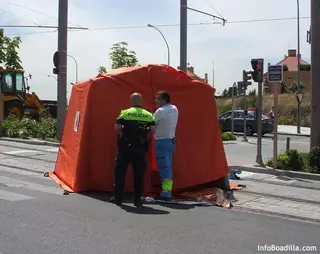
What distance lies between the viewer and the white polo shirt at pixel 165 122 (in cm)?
811

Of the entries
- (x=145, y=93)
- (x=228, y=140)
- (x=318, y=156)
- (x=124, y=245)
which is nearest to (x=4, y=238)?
(x=124, y=245)

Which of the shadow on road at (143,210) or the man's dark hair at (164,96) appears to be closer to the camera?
the shadow on road at (143,210)

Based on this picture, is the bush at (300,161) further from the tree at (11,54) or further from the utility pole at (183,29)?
the tree at (11,54)

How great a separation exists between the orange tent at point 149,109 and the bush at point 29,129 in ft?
37.8

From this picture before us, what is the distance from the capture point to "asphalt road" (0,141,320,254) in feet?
17.8

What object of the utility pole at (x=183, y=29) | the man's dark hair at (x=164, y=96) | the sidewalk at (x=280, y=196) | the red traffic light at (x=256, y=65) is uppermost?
the utility pole at (x=183, y=29)

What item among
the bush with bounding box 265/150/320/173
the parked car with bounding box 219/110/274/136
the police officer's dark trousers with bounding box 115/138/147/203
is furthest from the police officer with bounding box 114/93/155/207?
the parked car with bounding box 219/110/274/136

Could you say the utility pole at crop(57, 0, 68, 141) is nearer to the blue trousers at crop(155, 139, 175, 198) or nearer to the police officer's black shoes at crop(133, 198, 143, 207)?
the blue trousers at crop(155, 139, 175, 198)

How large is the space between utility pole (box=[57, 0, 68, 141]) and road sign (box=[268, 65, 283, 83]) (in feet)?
28.9

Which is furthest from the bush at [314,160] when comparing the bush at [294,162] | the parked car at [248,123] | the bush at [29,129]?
the parked car at [248,123]

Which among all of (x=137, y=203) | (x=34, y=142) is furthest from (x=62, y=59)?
(x=137, y=203)

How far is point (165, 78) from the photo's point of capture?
8.98m

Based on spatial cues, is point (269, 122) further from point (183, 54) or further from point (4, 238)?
point (4, 238)

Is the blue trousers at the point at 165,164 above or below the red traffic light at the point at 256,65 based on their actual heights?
below
